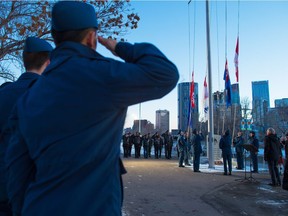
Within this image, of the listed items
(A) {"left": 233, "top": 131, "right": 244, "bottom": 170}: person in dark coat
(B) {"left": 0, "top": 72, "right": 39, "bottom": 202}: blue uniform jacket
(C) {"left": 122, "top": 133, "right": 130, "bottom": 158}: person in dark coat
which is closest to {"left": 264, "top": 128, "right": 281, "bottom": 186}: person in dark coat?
(A) {"left": 233, "top": 131, "right": 244, "bottom": 170}: person in dark coat

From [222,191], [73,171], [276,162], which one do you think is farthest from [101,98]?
[276,162]

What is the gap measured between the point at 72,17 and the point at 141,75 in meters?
0.47

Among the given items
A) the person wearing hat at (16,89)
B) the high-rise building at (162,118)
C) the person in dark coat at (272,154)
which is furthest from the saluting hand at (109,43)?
the high-rise building at (162,118)

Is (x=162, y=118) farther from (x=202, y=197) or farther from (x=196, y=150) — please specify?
(x=202, y=197)

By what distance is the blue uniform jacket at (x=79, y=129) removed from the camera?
136cm

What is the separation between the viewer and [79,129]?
1.39 metres

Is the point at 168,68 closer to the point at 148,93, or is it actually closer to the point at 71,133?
the point at 148,93

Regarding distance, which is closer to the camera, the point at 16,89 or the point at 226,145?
the point at 16,89

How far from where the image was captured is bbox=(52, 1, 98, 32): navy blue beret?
5.07 feet

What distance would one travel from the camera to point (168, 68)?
4.91 ft

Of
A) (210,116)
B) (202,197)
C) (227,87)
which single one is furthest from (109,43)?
(227,87)

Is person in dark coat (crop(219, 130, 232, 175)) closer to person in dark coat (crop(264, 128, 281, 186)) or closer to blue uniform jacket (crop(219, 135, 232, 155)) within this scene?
blue uniform jacket (crop(219, 135, 232, 155))

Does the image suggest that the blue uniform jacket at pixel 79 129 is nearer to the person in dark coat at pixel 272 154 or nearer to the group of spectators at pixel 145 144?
the person in dark coat at pixel 272 154

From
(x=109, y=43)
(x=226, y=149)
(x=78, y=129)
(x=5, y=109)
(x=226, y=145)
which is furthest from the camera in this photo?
(x=226, y=145)
